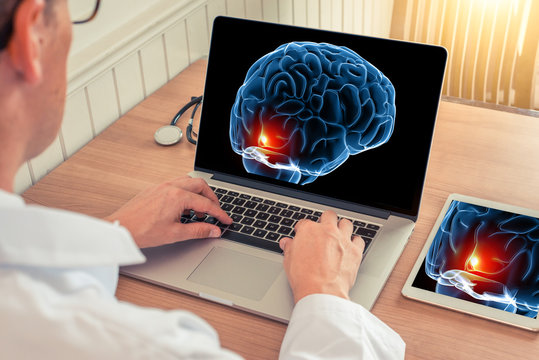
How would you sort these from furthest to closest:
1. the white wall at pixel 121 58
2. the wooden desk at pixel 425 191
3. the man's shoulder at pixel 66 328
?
the white wall at pixel 121 58 < the wooden desk at pixel 425 191 < the man's shoulder at pixel 66 328

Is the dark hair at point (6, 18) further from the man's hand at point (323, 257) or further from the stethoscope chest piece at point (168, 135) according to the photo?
the stethoscope chest piece at point (168, 135)

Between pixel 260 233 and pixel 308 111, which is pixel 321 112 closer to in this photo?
pixel 308 111

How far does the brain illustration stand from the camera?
901 millimetres

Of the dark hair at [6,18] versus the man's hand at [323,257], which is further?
the man's hand at [323,257]

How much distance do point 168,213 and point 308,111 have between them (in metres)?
0.32

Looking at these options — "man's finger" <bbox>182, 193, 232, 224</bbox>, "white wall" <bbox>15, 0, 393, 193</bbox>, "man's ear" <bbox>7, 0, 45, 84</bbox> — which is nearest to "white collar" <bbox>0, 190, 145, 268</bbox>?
"man's ear" <bbox>7, 0, 45, 84</bbox>

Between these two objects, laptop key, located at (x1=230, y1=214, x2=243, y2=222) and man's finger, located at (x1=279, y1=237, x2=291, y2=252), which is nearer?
man's finger, located at (x1=279, y1=237, x2=291, y2=252)

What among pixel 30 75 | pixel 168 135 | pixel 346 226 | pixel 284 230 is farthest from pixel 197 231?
pixel 30 75

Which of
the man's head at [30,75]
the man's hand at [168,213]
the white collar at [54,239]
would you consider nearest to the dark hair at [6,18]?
the man's head at [30,75]

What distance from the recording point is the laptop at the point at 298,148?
0.99 m

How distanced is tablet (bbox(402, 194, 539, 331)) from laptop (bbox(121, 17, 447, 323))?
0.20 feet

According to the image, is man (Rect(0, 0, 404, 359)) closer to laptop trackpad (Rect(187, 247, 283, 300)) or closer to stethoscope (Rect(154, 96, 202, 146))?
laptop trackpad (Rect(187, 247, 283, 300))

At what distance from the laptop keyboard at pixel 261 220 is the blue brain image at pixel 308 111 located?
62 millimetres

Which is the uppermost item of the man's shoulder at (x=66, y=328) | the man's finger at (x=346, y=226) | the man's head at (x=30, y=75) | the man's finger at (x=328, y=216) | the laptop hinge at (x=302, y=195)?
the man's head at (x=30, y=75)
